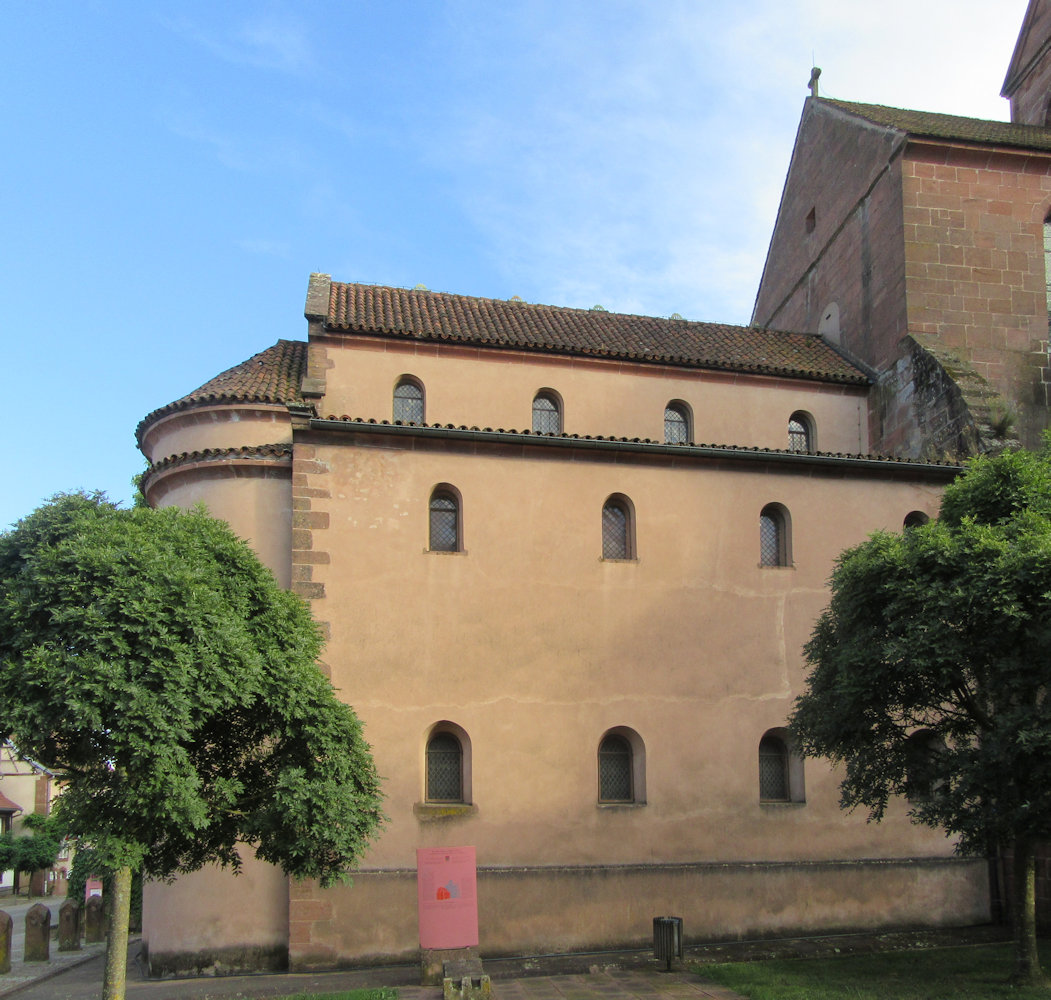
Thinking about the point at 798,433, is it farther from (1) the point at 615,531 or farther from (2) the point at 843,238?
(1) the point at 615,531

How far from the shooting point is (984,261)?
2234 centimetres

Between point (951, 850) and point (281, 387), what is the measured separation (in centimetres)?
1452

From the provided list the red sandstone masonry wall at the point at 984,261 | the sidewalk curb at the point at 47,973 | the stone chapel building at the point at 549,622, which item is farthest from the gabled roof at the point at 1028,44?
the sidewalk curb at the point at 47,973

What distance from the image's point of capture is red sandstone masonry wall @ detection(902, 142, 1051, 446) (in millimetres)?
Answer: 21781

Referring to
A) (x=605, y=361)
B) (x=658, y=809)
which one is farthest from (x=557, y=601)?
(x=605, y=361)

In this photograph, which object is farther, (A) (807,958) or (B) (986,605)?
(A) (807,958)

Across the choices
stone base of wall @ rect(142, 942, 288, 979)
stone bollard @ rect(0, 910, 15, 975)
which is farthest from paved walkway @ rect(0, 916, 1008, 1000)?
stone bollard @ rect(0, 910, 15, 975)

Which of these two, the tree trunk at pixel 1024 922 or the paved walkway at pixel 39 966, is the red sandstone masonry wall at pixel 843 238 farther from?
the paved walkway at pixel 39 966

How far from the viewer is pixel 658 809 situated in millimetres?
16375

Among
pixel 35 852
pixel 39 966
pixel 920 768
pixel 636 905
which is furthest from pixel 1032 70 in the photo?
pixel 35 852

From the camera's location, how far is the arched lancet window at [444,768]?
15961 millimetres

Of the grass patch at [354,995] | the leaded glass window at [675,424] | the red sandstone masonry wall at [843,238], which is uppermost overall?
the red sandstone masonry wall at [843,238]

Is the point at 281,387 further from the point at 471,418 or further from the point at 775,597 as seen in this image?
the point at 775,597

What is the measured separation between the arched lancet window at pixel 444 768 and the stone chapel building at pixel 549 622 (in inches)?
1.4
